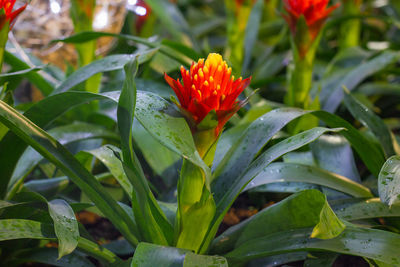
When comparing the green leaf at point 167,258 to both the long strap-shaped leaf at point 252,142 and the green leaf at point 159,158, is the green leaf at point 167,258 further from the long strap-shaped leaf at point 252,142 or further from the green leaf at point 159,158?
the green leaf at point 159,158

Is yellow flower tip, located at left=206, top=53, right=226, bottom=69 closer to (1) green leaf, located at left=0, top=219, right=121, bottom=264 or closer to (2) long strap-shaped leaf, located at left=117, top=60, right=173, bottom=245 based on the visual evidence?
(2) long strap-shaped leaf, located at left=117, top=60, right=173, bottom=245

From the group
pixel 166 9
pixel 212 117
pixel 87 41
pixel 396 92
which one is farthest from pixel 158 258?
pixel 166 9

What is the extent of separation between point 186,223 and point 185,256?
0.11 meters

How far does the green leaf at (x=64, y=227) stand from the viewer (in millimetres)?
696

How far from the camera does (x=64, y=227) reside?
748 mm

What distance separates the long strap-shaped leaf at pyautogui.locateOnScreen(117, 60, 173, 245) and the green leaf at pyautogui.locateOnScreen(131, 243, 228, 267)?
0.26 feet

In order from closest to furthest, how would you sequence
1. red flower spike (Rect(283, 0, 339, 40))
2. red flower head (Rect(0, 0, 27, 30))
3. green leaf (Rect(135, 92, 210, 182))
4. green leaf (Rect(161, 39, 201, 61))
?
green leaf (Rect(135, 92, 210, 182)) < red flower head (Rect(0, 0, 27, 30)) < red flower spike (Rect(283, 0, 339, 40)) < green leaf (Rect(161, 39, 201, 61))

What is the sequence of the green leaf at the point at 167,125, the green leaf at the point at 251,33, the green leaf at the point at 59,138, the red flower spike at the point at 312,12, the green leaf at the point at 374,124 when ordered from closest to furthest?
1. the green leaf at the point at 167,125
2. the green leaf at the point at 59,138
3. the green leaf at the point at 374,124
4. the red flower spike at the point at 312,12
5. the green leaf at the point at 251,33

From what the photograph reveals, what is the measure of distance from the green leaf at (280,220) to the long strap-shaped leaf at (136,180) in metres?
0.14

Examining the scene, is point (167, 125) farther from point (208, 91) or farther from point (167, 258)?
point (167, 258)

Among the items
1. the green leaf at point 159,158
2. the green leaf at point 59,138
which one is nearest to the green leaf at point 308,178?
the green leaf at point 159,158

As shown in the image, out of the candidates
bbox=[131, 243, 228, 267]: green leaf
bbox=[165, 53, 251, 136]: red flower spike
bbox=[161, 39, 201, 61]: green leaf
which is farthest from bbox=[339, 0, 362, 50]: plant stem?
bbox=[131, 243, 228, 267]: green leaf

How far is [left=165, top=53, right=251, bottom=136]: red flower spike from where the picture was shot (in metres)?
0.71

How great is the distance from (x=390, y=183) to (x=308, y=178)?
0.80 feet
